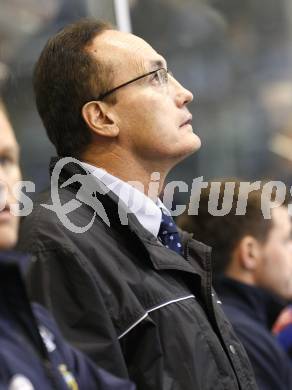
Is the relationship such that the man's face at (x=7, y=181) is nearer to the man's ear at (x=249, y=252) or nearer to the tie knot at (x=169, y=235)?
the tie knot at (x=169, y=235)

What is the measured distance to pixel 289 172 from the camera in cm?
498

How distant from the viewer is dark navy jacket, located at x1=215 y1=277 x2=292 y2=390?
301cm

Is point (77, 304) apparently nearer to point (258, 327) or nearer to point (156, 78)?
point (156, 78)

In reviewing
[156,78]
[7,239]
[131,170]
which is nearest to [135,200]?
[131,170]

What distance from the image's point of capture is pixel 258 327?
310 centimetres

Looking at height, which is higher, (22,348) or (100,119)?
(100,119)

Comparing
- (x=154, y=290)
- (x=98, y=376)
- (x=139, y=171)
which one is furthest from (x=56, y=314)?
(x=139, y=171)

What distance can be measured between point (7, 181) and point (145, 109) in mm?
932

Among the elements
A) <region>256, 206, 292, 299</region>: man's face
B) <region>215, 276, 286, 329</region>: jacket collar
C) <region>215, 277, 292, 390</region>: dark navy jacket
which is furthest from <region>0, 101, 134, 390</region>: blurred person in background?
<region>256, 206, 292, 299</region>: man's face

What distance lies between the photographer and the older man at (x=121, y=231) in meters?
2.01

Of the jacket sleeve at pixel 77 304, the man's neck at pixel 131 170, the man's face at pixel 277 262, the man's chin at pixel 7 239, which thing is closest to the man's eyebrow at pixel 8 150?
the man's chin at pixel 7 239

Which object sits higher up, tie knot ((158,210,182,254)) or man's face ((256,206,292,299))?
tie knot ((158,210,182,254))

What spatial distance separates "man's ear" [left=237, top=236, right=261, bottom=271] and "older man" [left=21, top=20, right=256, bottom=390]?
869 millimetres

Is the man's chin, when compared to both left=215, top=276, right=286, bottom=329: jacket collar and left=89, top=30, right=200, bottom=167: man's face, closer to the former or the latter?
left=89, top=30, right=200, bottom=167: man's face
